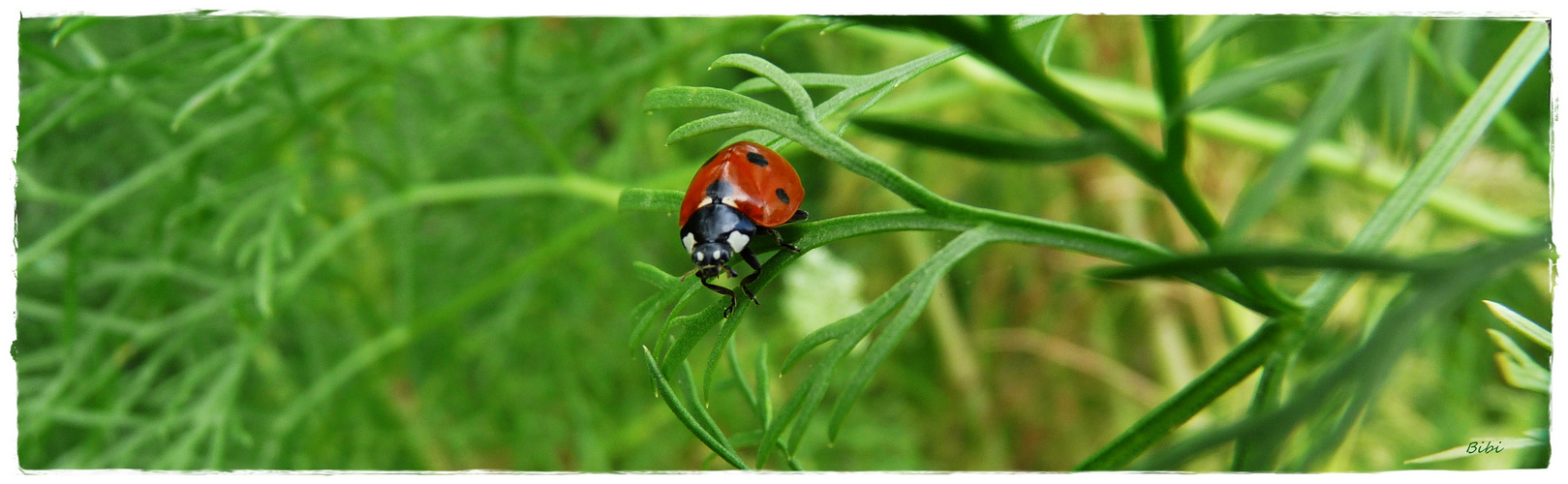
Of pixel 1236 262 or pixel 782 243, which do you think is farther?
pixel 782 243

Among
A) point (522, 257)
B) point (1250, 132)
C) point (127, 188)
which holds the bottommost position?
point (522, 257)

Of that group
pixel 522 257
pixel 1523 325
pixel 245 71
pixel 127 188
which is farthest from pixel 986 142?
pixel 522 257

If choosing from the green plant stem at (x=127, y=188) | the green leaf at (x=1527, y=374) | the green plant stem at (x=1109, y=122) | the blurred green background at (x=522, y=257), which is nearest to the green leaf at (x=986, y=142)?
the green plant stem at (x=1109, y=122)

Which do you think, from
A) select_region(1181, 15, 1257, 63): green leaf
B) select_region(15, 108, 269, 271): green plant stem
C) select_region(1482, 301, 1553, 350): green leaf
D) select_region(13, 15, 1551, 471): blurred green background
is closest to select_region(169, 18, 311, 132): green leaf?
Result: select_region(13, 15, 1551, 471): blurred green background

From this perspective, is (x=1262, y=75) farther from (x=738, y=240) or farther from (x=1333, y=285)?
(x=738, y=240)

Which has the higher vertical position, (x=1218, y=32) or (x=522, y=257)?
(x=1218, y=32)

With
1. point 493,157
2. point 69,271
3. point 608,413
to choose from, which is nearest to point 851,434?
point 608,413

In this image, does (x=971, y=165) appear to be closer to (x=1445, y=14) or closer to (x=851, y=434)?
(x=851, y=434)
